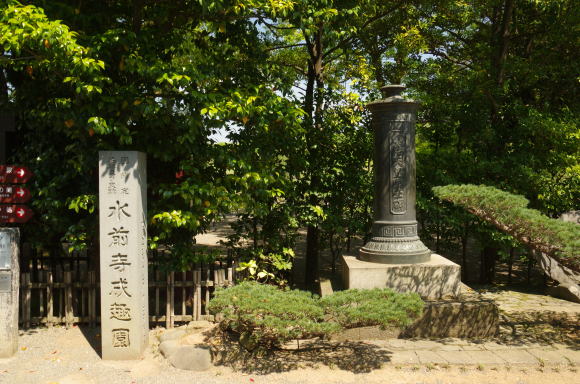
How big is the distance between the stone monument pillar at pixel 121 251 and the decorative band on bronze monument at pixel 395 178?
12.1 ft

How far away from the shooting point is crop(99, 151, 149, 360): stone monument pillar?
229 inches

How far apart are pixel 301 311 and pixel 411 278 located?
2.54 metres

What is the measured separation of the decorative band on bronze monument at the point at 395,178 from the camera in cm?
738

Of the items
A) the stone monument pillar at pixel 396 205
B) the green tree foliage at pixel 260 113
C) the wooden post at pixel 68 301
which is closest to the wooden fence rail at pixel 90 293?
the wooden post at pixel 68 301

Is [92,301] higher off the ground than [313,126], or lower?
lower

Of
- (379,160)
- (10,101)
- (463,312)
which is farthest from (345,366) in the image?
(10,101)

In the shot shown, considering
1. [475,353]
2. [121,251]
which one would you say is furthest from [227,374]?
[475,353]

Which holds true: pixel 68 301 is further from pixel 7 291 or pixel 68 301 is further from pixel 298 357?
pixel 298 357

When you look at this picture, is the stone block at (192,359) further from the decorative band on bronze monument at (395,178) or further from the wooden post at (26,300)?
the decorative band on bronze monument at (395,178)

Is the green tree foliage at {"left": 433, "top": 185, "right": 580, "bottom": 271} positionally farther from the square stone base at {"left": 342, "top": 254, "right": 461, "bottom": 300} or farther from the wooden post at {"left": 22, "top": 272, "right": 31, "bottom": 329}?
the wooden post at {"left": 22, "top": 272, "right": 31, "bottom": 329}

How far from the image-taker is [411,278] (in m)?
7.05

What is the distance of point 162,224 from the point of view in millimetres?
6383

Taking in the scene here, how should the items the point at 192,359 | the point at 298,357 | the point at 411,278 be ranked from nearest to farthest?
the point at 192,359 → the point at 298,357 → the point at 411,278

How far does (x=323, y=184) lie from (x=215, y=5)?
4070mm
